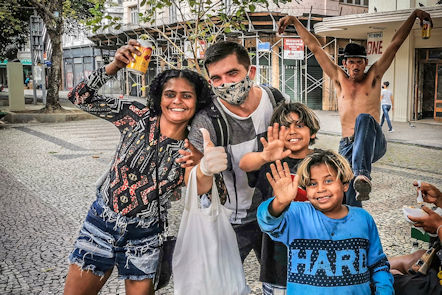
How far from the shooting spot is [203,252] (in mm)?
2406

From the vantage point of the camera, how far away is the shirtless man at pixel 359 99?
12.3 feet

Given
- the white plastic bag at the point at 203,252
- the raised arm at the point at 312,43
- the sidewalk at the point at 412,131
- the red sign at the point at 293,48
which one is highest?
the red sign at the point at 293,48

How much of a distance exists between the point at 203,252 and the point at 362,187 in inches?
69.6

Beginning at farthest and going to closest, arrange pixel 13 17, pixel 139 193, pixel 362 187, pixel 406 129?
pixel 13 17
pixel 406 129
pixel 362 187
pixel 139 193

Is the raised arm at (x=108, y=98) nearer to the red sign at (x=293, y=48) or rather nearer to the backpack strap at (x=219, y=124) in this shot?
the backpack strap at (x=219, y=124)

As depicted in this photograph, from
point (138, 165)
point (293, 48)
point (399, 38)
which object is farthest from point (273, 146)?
point (293, 48)

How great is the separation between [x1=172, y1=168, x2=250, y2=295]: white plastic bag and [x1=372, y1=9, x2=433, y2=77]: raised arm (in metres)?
2.57

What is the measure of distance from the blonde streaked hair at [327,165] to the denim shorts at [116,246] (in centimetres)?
85

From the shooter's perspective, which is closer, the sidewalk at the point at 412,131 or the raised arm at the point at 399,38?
the raised arm at the point at 399,38

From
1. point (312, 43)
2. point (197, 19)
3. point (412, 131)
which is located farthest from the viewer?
point (412, 131)

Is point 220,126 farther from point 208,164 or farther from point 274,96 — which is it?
point 274,96

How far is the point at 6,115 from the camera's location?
1717cm

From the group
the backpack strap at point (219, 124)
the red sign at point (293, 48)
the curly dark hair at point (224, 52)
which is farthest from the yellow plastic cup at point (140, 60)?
the red sign at point (293, 48)

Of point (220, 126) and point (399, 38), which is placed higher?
point (399, 38)
